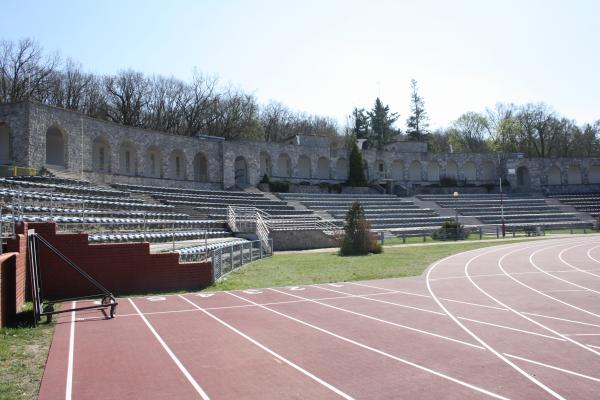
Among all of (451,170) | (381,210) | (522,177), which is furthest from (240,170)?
(522,177)

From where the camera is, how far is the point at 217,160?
141 ft

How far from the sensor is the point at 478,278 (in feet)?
50.8

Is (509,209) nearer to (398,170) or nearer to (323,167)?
(398,170)

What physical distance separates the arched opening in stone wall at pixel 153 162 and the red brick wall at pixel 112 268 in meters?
26.6

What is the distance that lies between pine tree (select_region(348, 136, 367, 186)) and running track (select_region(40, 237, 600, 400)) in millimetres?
39596

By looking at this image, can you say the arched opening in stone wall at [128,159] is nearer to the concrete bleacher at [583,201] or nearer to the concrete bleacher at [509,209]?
the concrete bleacher at [509,209]

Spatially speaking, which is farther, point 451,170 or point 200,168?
point 451,170

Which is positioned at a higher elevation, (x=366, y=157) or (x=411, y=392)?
(x=366, y=157)

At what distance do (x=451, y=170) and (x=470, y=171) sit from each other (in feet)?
9.25

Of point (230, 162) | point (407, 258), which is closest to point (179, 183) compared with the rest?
point (230, 162)

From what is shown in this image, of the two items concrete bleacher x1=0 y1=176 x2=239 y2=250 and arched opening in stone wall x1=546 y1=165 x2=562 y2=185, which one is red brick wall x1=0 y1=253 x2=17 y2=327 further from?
arched opening in stone wall x1=546 y1=165 x2=562 y2=185

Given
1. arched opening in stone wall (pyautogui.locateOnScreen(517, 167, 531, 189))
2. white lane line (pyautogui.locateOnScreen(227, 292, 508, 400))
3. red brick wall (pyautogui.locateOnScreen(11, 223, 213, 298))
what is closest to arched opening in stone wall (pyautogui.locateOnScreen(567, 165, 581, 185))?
arched opening in stone wall (pyautogui.locateOnScreen(517, 167, 531, 189))

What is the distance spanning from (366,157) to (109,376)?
52.3 meters

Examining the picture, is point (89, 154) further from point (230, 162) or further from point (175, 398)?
point (175, 398)
